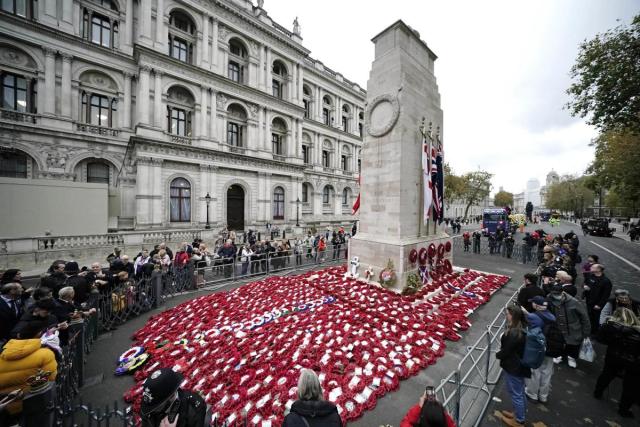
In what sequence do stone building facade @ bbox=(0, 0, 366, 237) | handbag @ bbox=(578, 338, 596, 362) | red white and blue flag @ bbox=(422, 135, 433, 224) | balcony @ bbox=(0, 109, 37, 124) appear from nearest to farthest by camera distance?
handbag @ bbox=(578, 338, 596, 362) → red white and blue flag @ bbox=(422, 135, 433, 224) → balcony @ bbox=(0, 109, 37, 124) → stone building facade @ bbox=(0, 0, 366, 237)

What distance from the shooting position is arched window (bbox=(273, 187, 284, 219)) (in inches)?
1099

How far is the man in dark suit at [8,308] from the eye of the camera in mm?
4406

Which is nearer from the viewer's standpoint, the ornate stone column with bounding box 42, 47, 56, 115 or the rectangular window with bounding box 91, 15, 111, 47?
the ornate stone column with bounding box 42, 47, 56, 115

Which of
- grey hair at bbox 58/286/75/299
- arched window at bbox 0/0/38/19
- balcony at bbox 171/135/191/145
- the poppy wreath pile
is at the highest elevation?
arched window at bbox 0/0/38/19

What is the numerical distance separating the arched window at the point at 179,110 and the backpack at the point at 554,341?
26.2 meters

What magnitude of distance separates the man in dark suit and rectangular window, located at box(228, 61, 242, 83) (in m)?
26.2

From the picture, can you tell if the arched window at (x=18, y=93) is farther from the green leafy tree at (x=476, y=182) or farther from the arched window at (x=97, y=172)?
the green leafy tree at (x=476, y=182)

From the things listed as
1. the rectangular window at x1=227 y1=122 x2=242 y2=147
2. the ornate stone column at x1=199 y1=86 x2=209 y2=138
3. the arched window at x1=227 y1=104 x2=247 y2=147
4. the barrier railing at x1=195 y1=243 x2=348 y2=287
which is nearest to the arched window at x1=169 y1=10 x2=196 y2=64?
the ornate stone column at x1=199 y1=86 x2=209 y2=138

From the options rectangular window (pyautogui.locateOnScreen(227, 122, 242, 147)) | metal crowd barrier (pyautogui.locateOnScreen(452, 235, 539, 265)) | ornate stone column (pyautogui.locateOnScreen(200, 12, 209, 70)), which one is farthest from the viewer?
rectangular window (pyautogui.locateOnScreen(227, 122, 242, 147))

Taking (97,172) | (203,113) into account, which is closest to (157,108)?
(203,113)

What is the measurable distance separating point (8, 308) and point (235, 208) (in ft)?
68.8

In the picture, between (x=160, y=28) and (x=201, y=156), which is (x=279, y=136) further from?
(x=160, y=28)

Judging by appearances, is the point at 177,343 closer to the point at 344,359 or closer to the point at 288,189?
the point at 344,359

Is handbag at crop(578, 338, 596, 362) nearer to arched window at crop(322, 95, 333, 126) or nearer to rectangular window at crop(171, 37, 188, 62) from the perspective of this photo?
rectangular window at crop(171, 37, 188, 62)
